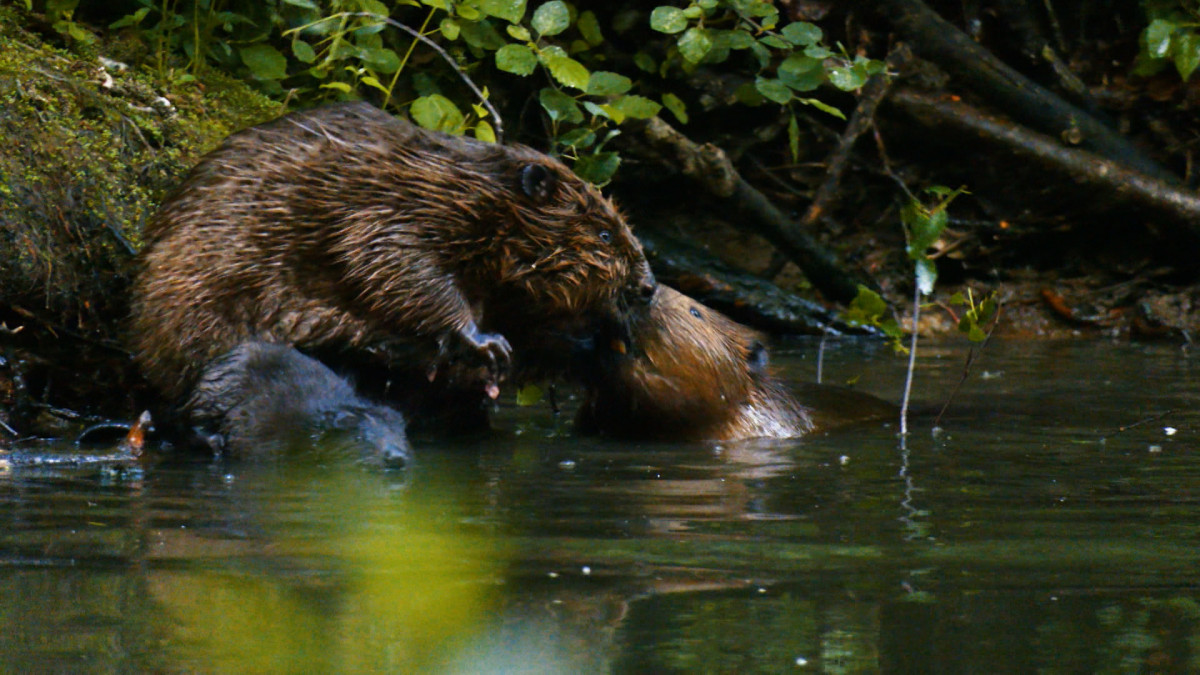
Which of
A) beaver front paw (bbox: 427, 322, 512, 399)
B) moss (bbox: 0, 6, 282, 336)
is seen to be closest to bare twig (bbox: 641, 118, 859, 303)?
moss (bbox: 0, 6, 282, 336)

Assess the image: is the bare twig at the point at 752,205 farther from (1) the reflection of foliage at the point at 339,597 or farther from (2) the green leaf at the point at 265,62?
(1) the reflection of foliage at the point at 339,597

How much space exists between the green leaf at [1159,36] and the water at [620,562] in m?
4.17

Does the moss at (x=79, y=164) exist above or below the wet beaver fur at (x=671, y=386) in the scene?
above

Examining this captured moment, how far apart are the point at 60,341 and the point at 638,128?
332 cm

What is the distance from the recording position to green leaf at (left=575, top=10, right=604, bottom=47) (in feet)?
24.0

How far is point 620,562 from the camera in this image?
106 inches

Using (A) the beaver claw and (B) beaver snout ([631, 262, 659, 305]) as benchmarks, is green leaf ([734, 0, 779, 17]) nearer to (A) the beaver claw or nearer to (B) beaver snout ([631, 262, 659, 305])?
(B) beaver snout ([631, 262, 659, 305])

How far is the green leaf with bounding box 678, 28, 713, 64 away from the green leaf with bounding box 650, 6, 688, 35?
0.26 ft

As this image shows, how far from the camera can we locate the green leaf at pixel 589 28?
24.0 feet

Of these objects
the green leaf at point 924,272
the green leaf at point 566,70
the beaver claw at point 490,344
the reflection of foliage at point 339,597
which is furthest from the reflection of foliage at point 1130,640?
the green leaf at point 566,70

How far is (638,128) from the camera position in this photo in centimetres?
739

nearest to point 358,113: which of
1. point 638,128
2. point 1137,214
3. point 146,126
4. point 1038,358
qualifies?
point 146,126

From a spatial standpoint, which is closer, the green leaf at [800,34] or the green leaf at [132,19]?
the green leaf at [132,19]

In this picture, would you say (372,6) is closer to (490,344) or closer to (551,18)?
(551,18)
